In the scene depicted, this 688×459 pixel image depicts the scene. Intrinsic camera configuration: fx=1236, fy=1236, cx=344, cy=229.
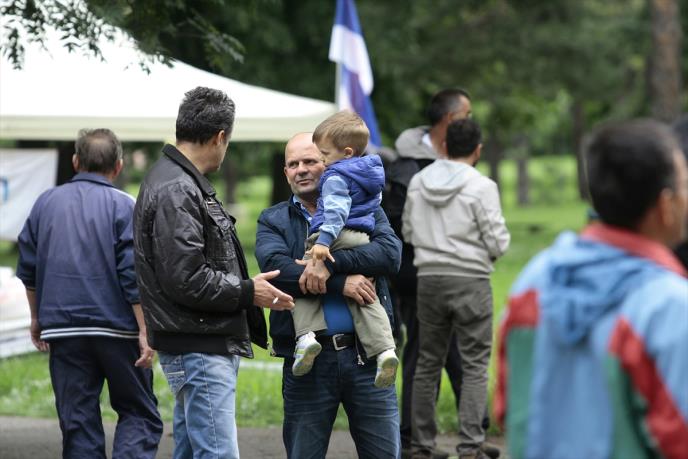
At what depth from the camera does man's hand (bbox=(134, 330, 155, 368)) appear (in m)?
5.57

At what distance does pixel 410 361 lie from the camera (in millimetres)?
7234

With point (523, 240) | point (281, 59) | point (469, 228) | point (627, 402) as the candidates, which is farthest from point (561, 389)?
point (523, 240)

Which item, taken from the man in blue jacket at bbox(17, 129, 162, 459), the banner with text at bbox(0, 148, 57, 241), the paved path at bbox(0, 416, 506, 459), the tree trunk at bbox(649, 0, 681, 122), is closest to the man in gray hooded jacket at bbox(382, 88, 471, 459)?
the paved path at bbox(0, 416, 506, 459)

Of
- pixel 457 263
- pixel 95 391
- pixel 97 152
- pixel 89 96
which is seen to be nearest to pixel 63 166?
pixel 89 96

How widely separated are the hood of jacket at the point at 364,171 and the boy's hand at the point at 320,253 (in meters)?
0.30

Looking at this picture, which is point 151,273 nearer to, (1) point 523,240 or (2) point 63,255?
(2) point 63,255

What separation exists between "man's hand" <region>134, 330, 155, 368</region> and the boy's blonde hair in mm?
1349

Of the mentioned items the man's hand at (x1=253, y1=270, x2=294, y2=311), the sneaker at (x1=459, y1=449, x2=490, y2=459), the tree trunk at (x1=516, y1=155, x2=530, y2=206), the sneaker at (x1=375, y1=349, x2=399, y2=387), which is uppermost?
the man's hand at (x1=253, y1=270, x2=294, y2=311)

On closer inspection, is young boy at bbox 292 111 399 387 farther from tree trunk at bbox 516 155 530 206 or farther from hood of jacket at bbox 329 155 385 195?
tree trunk at bbox 516 155 530 206

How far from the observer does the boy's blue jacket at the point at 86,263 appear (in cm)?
569

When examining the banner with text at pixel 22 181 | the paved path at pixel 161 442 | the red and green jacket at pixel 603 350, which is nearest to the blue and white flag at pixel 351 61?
the banner with text at pixel 22 181

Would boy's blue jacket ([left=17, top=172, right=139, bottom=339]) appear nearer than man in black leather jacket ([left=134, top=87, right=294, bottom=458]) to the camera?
No

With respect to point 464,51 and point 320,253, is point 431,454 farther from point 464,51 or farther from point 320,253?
point 464,51

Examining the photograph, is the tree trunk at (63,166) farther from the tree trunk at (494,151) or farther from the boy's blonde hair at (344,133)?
the tree trunk at (494,151)
